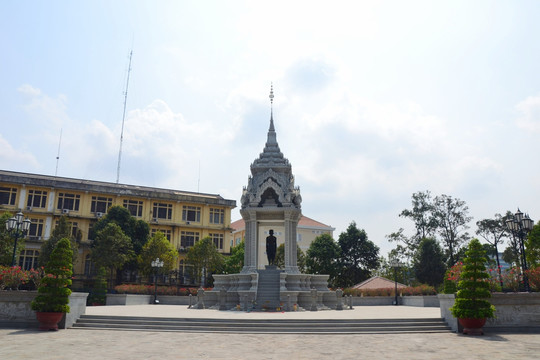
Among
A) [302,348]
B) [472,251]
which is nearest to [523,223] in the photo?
[472,251]

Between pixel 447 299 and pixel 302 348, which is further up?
pixel 447 299

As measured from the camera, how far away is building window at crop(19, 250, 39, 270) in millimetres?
45250

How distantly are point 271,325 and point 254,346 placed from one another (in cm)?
389

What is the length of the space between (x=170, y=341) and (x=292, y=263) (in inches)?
565

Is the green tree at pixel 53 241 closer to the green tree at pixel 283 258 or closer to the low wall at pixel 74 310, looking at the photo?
the green tree at pixel 283 258

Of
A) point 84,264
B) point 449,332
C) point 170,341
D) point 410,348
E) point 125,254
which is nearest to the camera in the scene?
point 410,348

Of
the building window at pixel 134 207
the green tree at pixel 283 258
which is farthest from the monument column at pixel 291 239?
the building window at pixel 134 207

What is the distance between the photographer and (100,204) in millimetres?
51250

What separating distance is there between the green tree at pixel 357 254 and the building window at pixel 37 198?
34104 millimetres

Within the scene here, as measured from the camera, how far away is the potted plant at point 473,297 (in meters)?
14.2

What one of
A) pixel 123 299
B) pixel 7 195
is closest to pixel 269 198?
pixel 123 299

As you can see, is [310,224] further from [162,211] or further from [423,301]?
[423,301]

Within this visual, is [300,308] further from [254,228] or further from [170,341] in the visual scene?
[170,341]

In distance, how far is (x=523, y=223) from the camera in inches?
730
